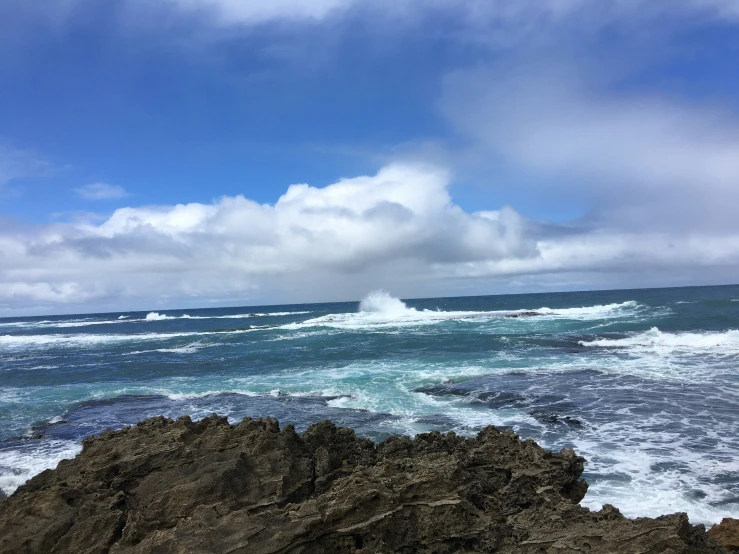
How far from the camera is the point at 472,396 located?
16031mm

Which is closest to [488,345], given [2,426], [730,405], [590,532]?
[730,405]

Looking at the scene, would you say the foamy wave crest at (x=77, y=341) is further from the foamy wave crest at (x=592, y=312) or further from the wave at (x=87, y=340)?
the foamy wave crest at (x=592, y=312)

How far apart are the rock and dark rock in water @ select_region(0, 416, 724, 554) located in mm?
884

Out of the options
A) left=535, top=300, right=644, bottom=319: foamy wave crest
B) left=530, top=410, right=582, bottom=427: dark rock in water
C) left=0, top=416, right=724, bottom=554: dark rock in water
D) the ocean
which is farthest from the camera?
left=535, top=300, right=644, bottom=319: foamy wave crest

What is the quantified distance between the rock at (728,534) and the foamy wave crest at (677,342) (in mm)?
23094

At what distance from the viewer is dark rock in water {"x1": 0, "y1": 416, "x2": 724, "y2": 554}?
177 inches

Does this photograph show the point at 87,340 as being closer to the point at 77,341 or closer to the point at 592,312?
the point at 77,341

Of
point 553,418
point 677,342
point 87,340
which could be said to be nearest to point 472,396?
point 553,418

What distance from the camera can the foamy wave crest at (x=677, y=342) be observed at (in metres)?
26.0

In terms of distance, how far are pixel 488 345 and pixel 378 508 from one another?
1049 inches

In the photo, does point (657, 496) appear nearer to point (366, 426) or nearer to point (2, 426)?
point (366, 426)

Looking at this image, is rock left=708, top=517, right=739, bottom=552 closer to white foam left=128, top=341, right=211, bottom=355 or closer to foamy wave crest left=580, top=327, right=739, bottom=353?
foamy wave crest left=580, top=327, right=739, bottom=353

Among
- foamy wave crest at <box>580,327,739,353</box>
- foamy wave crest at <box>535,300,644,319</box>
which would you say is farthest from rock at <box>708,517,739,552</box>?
foamy wave crest at <box>535,300,644,319</box>

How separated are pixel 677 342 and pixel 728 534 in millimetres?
26490
